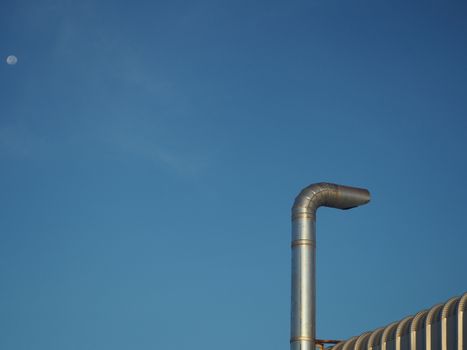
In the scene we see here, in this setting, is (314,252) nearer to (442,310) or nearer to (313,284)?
(313,284)

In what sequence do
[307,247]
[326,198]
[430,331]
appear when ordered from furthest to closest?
[326,198], [307,247], [430,331]

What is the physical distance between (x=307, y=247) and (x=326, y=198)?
2.34m

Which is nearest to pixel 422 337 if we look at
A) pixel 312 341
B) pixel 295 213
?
pixel 312 341

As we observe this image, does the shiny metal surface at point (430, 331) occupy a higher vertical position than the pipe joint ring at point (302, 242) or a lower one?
lower

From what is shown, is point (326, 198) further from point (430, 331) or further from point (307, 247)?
point (430, 331)

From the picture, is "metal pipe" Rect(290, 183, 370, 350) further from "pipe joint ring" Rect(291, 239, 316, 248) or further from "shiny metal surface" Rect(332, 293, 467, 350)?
"shiny metal surface" Rect(332, 293, 467, 350)

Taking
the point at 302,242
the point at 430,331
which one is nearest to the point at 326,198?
the point at 302,242

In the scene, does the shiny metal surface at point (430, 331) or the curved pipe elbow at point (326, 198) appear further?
the curved pipe elbow at point (326, 198)

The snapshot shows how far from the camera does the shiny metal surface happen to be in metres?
19.2

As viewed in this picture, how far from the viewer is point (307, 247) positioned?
27.6 meters

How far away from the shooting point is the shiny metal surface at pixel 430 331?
1922cm

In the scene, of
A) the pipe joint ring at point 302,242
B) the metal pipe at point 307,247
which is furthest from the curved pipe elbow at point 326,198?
the pipe joint ring at point 302,242

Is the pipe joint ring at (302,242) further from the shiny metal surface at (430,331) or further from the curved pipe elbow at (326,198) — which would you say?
the shiny metal surface at (430,331)

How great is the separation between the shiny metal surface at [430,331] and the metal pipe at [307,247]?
11.3 feet
